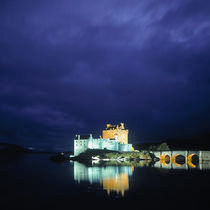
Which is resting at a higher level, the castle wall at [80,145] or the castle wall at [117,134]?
the castle wall at [117,134]

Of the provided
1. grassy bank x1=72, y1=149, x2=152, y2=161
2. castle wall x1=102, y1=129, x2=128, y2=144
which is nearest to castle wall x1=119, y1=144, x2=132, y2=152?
castle wall x1=102, y1=129, x2=128, y2=144

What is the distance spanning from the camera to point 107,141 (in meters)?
109

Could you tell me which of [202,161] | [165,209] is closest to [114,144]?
[202,161]

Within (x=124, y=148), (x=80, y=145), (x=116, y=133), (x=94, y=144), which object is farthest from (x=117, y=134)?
(x=80, y=145)

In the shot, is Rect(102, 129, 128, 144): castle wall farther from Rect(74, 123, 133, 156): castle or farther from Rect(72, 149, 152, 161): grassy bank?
Rect(72, 149, 152, 161): grassy bank

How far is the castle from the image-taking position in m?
107

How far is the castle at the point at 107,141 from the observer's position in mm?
106512

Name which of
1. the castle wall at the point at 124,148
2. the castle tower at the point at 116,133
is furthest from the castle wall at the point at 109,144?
the castle tower at the point at 116,133

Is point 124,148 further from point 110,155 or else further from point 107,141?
point 110,155

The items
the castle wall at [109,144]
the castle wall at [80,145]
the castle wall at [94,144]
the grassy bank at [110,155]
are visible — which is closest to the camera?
the grassy bank at [110,155]

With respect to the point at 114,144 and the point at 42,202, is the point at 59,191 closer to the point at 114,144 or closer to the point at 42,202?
the point at 42,202

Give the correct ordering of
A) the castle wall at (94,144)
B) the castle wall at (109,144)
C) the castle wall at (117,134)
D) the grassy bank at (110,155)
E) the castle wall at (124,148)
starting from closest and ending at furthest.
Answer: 1. the grassy bank at (110,155)
2. the castle wall at (94,144)
3. the castle wall at (109,144)
4. the castle wall at (124,148)
5. the castle wall at (117,134)

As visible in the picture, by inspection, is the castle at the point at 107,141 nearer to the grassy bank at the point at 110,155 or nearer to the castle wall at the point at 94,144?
the castle wall at the point at 94,144

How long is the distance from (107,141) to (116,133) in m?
11.3
